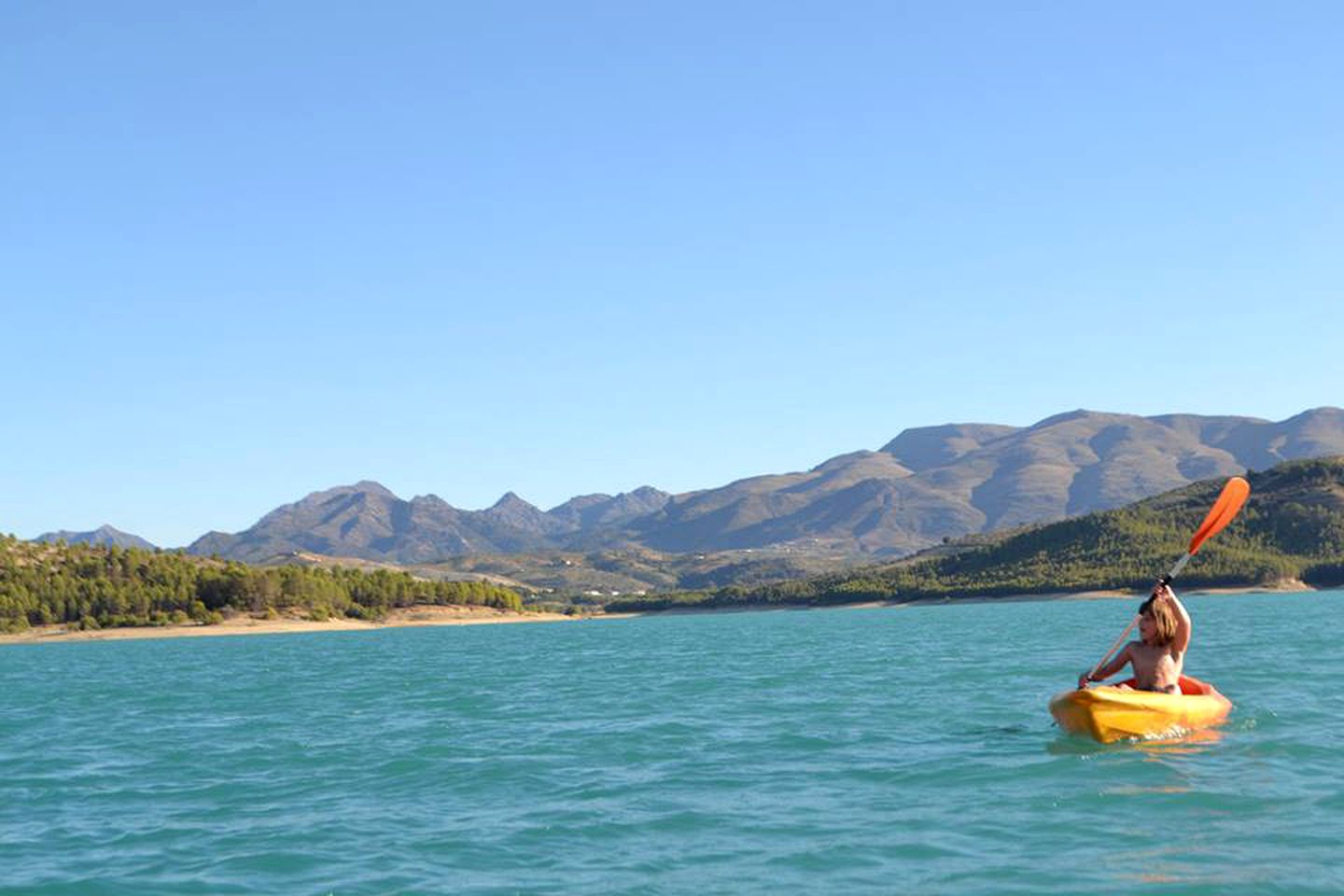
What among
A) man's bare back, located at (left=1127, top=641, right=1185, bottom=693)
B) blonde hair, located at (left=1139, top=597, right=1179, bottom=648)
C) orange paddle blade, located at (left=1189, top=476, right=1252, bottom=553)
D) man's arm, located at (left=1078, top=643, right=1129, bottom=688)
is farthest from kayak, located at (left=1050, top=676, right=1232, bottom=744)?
orange paddle blade, located at (left=1189, top=476, right=1252, bottom=553)

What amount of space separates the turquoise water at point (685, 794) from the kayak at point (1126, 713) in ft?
1.87

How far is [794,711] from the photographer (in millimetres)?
41281

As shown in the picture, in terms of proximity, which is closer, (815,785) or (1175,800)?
(1175,800)

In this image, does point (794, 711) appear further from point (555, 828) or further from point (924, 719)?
point (555, 828)

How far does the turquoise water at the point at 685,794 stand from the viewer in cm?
1991

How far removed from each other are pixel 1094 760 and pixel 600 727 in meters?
15.2

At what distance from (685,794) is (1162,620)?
1149 cm

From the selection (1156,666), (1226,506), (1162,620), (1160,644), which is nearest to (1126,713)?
(1156,666)

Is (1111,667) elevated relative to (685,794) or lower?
elevated

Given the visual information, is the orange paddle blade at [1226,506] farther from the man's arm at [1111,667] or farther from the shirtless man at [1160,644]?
the shirtless man at [1160,644]

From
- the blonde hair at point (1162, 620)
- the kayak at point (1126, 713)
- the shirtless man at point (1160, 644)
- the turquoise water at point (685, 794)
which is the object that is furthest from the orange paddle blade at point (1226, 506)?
the kayak at point (1126, 713)

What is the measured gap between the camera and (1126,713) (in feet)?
98.4

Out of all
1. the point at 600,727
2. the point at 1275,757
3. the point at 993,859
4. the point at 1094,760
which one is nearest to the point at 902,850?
the point at 993,859

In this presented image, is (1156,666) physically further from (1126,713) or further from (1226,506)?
(1226,506)
